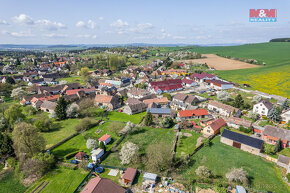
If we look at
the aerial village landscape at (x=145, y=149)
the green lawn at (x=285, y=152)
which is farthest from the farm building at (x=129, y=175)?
the green lawn at (x=285, y=152)

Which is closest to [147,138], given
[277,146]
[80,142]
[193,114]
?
[80,142]

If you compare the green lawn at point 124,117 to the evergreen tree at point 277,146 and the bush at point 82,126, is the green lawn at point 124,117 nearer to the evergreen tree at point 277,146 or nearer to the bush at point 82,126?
the bush at point 82,126

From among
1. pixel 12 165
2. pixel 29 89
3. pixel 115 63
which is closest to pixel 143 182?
pixel 12 165

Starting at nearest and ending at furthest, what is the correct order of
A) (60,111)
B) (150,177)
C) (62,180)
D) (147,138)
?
(150,177)
(62,180)
(147,138)
(60,111)

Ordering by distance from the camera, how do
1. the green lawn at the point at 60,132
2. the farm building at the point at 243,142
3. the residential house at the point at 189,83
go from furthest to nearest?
the residential house at the point at 189,83 < the green lawn at the point at 60,132 < the farm building at the point at 243,142

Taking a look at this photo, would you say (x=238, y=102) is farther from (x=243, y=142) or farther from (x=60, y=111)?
(x=60, y=111)

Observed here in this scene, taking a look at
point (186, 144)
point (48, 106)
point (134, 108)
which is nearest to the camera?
point (186, 144)

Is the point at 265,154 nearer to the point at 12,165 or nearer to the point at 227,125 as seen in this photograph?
the point at 227,125
